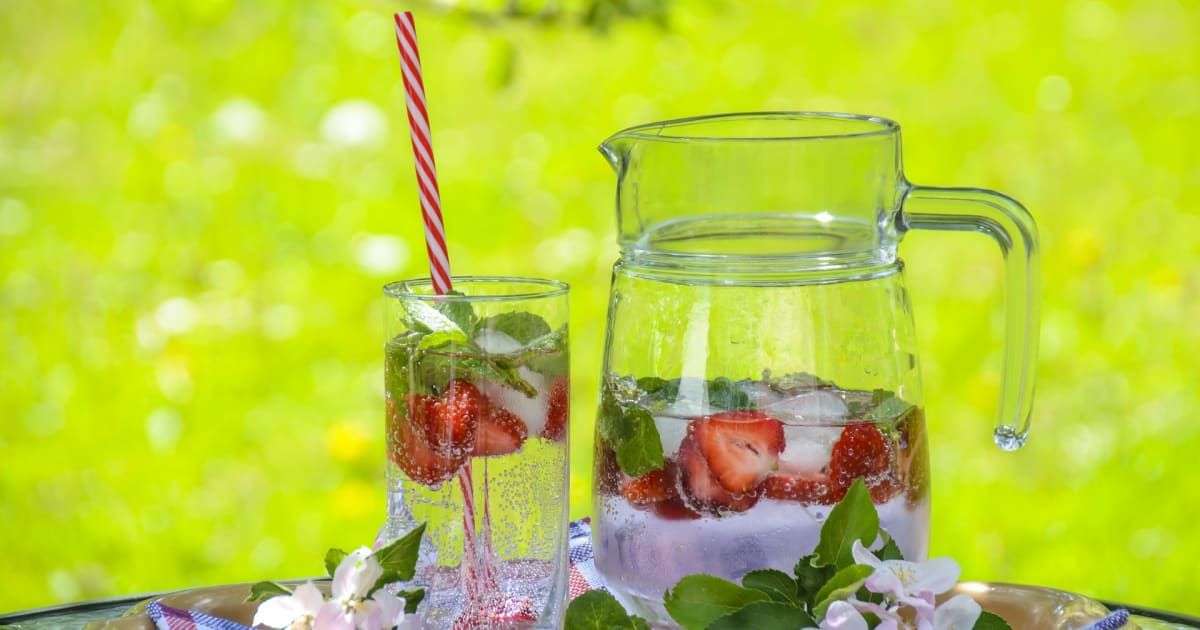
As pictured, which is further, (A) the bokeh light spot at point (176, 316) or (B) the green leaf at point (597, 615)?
(A) the bokeh light spot at point (176, 316)

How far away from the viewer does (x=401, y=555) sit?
843 mm

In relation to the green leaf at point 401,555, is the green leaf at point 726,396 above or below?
above

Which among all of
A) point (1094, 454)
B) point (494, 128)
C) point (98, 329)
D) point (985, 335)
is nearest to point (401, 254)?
point (494, 128)

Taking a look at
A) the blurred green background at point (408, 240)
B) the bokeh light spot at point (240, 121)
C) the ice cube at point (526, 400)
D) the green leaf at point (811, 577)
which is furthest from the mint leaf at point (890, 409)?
the bokeh light spot at point (240, 121)

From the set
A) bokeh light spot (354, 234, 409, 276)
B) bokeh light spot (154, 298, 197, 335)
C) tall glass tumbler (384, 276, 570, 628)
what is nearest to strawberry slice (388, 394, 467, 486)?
tall glass tumbler (384, 276, 570, 628)

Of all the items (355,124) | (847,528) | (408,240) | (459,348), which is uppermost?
(355,124)

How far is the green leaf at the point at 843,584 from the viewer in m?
0.75

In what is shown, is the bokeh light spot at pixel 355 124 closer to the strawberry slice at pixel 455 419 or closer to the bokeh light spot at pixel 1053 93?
the bokeh light spot at pixel 1053 93

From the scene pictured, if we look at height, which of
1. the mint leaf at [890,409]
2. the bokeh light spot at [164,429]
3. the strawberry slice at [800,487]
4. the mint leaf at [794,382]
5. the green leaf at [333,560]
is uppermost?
the mint leaf at [794,382]

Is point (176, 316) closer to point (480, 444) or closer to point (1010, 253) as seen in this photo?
point (480, 444)

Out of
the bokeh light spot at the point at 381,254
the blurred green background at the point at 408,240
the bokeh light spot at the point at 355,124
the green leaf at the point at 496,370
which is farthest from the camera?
the bokeh light spot at the point at 355,124

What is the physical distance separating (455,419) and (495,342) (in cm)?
6

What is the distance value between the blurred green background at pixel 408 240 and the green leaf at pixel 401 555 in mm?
981

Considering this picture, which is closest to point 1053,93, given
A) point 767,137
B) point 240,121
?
point 240,121
